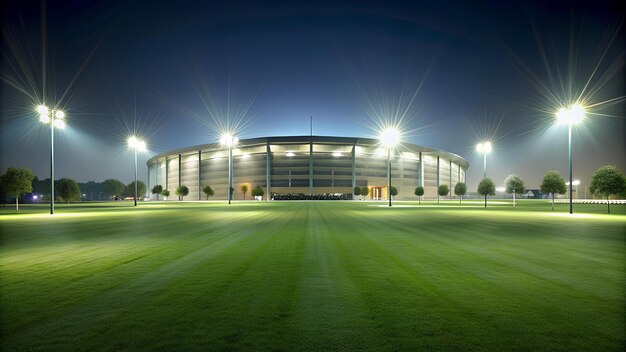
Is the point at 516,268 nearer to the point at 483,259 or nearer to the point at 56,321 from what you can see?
the point at 483,259

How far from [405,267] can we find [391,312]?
3203 millimetres

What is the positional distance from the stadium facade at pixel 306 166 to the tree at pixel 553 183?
5885 cm

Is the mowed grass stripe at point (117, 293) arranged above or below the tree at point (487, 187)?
below

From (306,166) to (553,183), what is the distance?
67.2 m

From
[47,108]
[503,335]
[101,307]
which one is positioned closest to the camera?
[503,335]

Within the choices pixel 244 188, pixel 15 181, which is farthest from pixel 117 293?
pixel 244 188

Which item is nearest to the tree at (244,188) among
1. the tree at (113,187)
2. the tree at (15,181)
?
the tree at (113,187)

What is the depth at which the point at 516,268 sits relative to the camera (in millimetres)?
7688

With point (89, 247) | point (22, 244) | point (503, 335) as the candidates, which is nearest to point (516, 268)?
point (503, 335)

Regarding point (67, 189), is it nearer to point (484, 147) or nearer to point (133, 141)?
point (133, 141)

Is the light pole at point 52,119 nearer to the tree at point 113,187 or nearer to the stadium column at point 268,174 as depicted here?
the stadium column at point 268,174

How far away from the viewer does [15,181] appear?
38.2m

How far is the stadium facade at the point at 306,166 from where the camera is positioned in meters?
100

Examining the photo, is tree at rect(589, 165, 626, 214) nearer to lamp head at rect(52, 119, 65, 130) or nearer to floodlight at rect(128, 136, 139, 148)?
lamp head at rect(52, 119, 65, 130)
